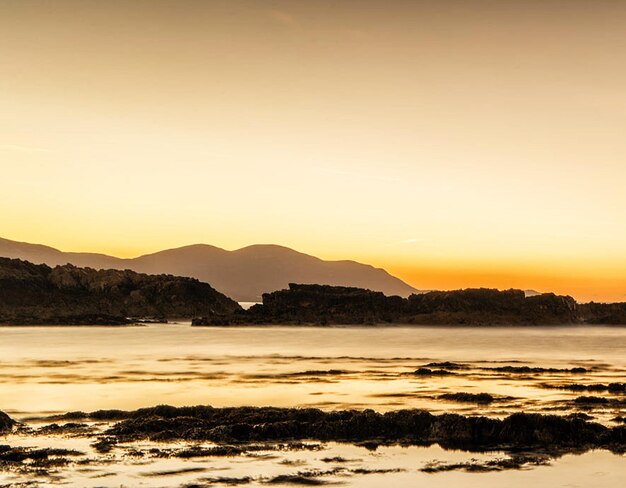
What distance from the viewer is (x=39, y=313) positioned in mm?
78750

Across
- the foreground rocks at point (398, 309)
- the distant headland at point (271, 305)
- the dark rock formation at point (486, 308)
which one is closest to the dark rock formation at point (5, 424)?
the distant headland at point (271, 305)

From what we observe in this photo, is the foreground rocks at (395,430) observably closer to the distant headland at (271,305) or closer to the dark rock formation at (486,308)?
the distant headland at (271,305)

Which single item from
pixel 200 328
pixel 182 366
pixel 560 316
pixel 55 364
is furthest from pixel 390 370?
pixel 560 316

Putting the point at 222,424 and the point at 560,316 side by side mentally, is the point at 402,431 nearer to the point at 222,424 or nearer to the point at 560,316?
the point at 222,424

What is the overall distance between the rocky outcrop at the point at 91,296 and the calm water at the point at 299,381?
1351cm

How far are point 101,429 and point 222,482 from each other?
5.25 metres

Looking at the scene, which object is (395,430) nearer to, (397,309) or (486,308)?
(397,309)

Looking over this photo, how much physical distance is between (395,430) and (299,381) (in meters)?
12.1

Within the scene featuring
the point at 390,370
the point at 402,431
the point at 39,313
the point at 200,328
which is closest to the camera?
the point at 402,431

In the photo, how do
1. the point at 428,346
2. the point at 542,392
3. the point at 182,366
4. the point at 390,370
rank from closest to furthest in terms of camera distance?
the point at 542,392 < the point at 390,370 < the point at 182,366 < the point at 428,346

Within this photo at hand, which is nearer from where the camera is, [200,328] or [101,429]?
[101,429]

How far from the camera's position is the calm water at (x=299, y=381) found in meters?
12.4

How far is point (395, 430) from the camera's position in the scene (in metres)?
15.4

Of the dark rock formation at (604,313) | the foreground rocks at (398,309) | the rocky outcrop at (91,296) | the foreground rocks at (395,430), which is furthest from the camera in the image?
the dark rock formation at (604,313)
